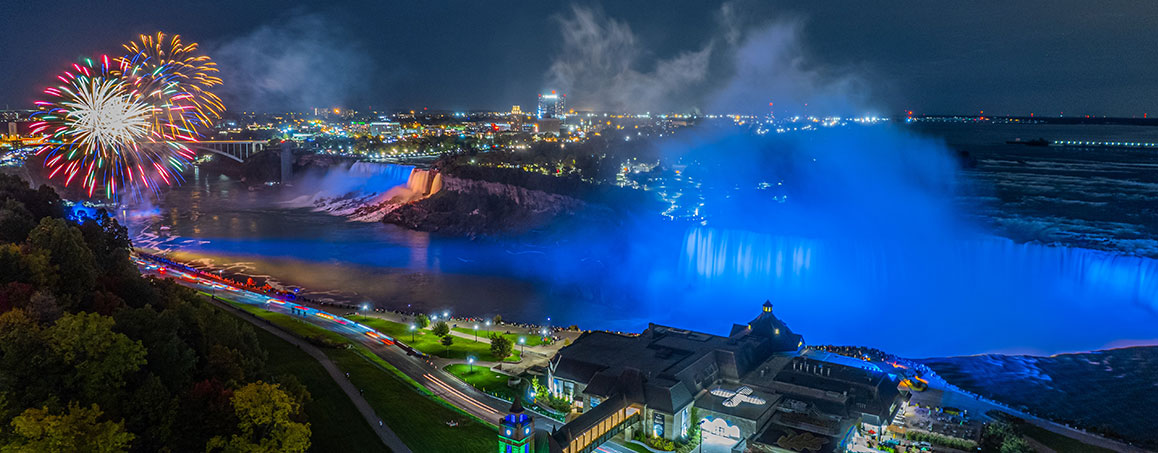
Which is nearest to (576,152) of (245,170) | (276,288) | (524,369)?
(245,170)

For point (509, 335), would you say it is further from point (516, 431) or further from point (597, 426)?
point (516, 431)

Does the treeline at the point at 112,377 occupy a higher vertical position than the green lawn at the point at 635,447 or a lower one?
higher

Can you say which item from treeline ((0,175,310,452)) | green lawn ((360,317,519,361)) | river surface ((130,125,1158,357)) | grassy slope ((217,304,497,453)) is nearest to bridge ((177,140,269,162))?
river surface ((130,125,1158,357))

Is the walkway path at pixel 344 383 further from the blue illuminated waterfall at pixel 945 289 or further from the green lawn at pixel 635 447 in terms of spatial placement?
the blue illuminated waterfall at pixel 945 289

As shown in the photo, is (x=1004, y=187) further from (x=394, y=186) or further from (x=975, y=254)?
(x=394, y=186)

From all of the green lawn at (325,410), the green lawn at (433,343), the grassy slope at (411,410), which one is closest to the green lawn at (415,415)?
the grassy slope at (411,410)

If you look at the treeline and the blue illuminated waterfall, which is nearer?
the treeline

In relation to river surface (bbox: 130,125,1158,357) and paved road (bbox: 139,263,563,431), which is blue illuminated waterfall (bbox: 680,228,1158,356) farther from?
paved road (bbox: 139,263,563,431)
